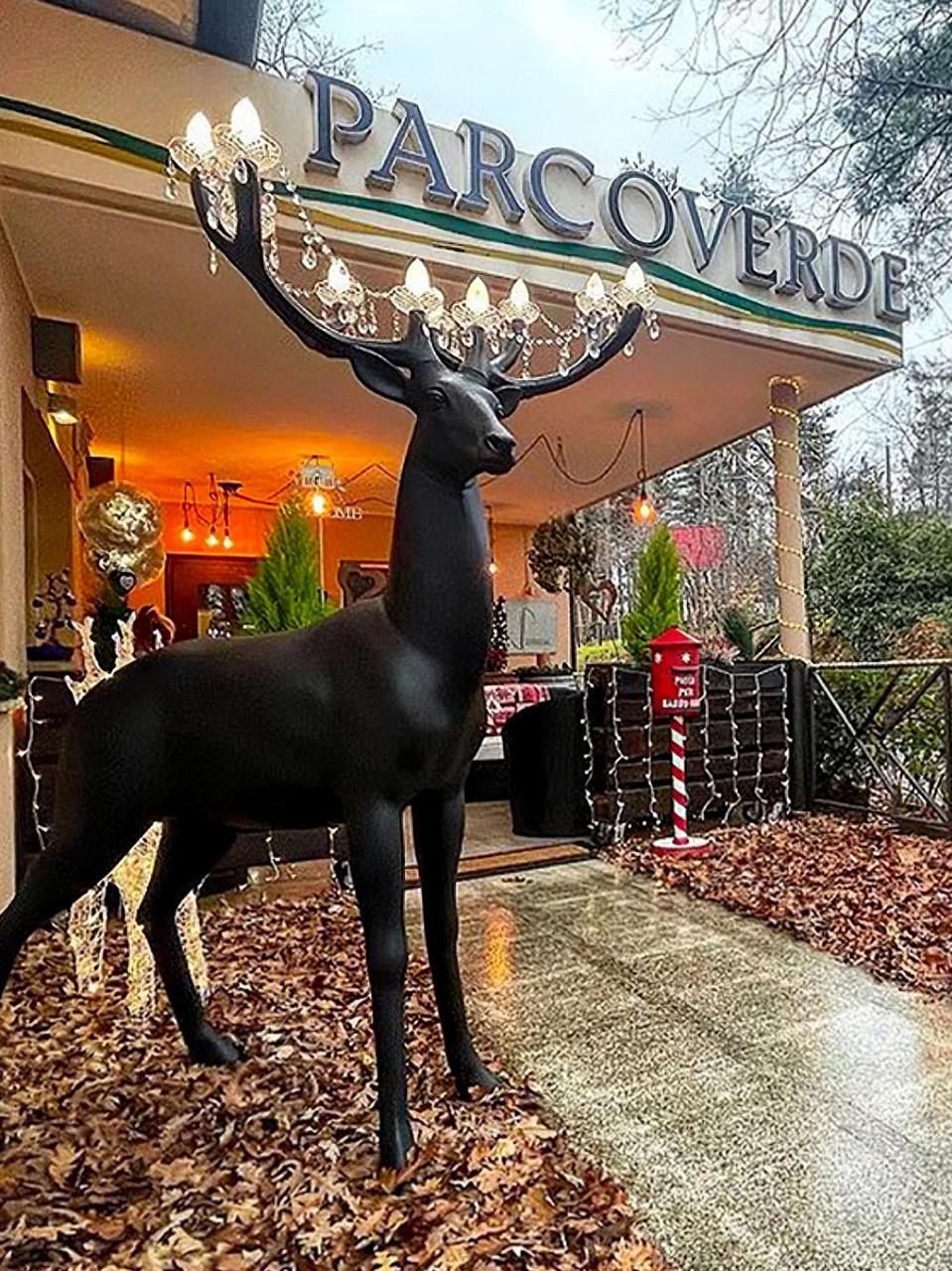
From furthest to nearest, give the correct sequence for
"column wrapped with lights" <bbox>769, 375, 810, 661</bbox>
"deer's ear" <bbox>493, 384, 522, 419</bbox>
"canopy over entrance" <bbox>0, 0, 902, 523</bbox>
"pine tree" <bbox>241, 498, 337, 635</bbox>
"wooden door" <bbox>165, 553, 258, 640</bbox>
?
"wooden door" <bbox>165, 553, 258, 640</bbox>
"column wrapped with lights" <bbox>769, 375, 810, 661</bbox>
"pine tree" <bbox>241, 498, 337, 635</bbox>
"canopy over entrance" <bbox>0, 0, 902, 523</bbox>
"deer's ear" <bbox>493, 384, 522, 419</bbox>

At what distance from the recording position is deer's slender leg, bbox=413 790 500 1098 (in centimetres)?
210

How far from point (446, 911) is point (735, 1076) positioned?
99 centimetres

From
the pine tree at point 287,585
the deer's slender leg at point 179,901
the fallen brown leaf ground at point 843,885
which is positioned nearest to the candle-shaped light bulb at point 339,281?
the deer's slender leg at point 179,901

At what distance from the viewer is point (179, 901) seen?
7.69 feet

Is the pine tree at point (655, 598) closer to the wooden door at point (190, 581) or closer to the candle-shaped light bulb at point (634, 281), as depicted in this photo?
the candle-shaped light bulb at point (634, 281)

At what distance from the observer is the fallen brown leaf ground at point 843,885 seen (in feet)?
10.8

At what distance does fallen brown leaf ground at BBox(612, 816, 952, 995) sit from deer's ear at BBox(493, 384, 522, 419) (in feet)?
8.08

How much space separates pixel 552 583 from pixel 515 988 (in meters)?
6.03

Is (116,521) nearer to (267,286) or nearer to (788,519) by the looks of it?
(267,286)

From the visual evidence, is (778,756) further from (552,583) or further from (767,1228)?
(767,1228)

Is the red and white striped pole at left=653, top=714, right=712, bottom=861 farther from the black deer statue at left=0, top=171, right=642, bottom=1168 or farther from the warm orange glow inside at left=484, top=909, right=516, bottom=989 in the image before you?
the black deer statue at left=0, top=171, right=642, bottom=1168

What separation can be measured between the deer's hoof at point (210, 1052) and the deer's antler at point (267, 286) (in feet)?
6.34

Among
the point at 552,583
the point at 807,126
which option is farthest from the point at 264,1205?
the point at 552,583

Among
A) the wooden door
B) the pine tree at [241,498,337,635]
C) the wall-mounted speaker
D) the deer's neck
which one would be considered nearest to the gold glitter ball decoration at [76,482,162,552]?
the wall-mounted speaker
